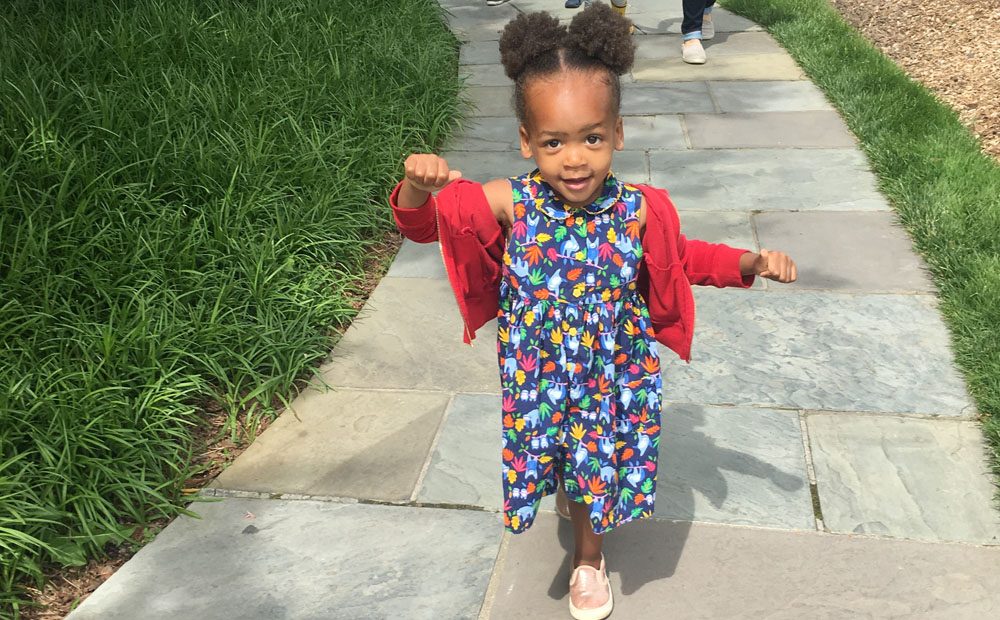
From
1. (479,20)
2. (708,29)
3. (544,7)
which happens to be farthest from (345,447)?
(544,7)

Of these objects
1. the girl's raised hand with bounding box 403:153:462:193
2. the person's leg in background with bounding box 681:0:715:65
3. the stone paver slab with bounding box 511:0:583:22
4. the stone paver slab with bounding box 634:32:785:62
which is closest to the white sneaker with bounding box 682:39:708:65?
the person's leg in background with bounding box 681:0:715:65

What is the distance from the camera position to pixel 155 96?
180 inches

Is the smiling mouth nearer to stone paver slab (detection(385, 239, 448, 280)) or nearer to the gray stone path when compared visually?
the gray stone path

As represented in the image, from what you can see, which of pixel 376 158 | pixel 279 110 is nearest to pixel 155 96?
pixel 279 110

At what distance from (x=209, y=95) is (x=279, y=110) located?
0.37 metres

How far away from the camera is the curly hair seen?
1.95 meters

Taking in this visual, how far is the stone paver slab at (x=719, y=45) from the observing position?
7355mm

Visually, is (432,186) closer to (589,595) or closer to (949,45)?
(589,595)

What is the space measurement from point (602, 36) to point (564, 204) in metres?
0.37

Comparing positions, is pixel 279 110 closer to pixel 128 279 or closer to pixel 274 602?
pixel 128 279

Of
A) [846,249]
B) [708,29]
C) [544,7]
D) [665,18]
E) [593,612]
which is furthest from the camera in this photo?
[544,7]

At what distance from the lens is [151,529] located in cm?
286

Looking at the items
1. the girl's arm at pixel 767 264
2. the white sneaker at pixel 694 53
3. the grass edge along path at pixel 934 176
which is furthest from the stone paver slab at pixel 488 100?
the girl's arm at pixel 767 264

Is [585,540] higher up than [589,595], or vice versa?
[585,540]
